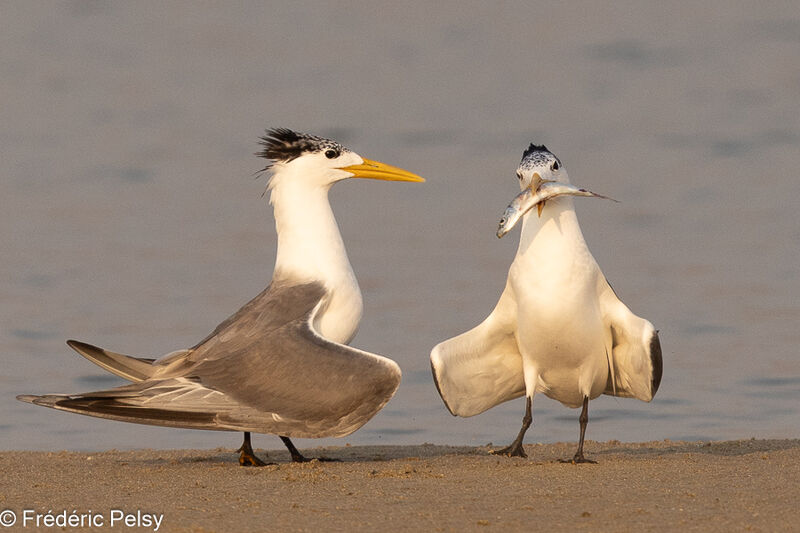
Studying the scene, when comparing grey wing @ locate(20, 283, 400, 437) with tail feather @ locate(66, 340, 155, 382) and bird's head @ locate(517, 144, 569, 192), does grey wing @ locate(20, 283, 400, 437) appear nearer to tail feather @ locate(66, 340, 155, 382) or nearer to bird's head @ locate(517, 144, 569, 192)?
tail feather @ locate(66, 340, 155, 382)

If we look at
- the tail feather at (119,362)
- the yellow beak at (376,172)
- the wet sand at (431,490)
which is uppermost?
the yellow beak at (376,172)

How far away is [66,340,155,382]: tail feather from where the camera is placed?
9.07 meters

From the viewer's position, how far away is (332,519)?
22.0 ft

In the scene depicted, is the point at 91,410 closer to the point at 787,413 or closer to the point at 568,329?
the point at 568,329

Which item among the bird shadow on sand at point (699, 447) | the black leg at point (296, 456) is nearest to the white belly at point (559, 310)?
the bird shadow on sand at point (699, 447)

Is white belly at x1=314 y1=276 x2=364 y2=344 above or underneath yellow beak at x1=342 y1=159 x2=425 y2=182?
underneath

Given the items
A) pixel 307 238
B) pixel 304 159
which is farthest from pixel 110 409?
pixel 304 159

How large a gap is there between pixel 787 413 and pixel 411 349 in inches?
142

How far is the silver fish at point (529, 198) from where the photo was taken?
873 cm

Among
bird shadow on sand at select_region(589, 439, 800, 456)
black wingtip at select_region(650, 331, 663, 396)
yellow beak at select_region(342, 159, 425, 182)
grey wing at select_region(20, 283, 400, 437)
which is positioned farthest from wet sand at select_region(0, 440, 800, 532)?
yellow beak at select_region(342, 159, 425, 182)

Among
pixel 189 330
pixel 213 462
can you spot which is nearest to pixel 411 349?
pixel 189 330

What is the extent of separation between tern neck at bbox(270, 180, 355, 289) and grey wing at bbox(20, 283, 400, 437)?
77cm

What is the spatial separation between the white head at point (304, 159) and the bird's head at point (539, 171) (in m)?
1.37

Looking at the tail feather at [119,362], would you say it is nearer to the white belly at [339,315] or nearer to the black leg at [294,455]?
the black leg at [294,455]
